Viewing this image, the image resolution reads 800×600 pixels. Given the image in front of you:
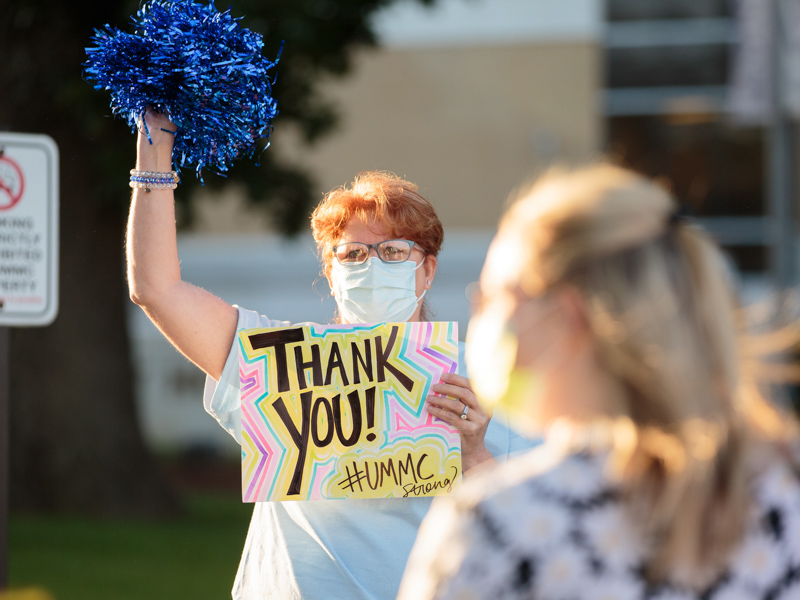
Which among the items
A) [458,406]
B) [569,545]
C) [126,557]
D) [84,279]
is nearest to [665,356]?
[569,545]

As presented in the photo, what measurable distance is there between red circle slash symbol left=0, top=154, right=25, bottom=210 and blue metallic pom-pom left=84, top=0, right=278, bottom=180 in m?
2.03

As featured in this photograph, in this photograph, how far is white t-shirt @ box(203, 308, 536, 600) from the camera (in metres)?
2.29

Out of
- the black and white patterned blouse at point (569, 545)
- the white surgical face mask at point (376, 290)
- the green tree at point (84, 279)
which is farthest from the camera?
the green tree at point (84, 279)

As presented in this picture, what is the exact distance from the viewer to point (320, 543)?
7.59 ft

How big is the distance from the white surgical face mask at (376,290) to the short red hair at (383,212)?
0.07 m

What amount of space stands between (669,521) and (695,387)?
6.1 inches

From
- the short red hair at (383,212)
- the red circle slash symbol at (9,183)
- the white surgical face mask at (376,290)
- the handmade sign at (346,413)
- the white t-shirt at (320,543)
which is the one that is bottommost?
the white t-shirt at (320,543)

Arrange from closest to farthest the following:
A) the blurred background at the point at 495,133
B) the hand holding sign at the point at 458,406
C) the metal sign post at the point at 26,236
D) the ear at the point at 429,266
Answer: the hand holding sign at the point at 458,406 → the ear at the point at 429,266 → the metal sign post at the point at 26,236 → the blurred background at the point at 495,133

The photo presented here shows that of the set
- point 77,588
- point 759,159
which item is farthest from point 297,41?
point 759,159

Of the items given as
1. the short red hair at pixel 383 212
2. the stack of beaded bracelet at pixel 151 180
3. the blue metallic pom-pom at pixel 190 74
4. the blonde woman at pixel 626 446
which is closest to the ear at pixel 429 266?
the short red hair at pixel 383 212

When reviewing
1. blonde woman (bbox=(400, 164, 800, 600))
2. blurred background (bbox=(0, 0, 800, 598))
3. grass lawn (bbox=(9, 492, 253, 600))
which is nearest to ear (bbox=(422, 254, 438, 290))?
blonde woman (bbox=(400, 164, 800, 600))

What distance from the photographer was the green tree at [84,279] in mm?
8648

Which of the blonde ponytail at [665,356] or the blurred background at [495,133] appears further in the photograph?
the blurred background at [495,133]

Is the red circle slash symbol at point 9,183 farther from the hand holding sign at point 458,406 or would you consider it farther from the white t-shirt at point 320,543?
the hand holding sign at point 458,406
